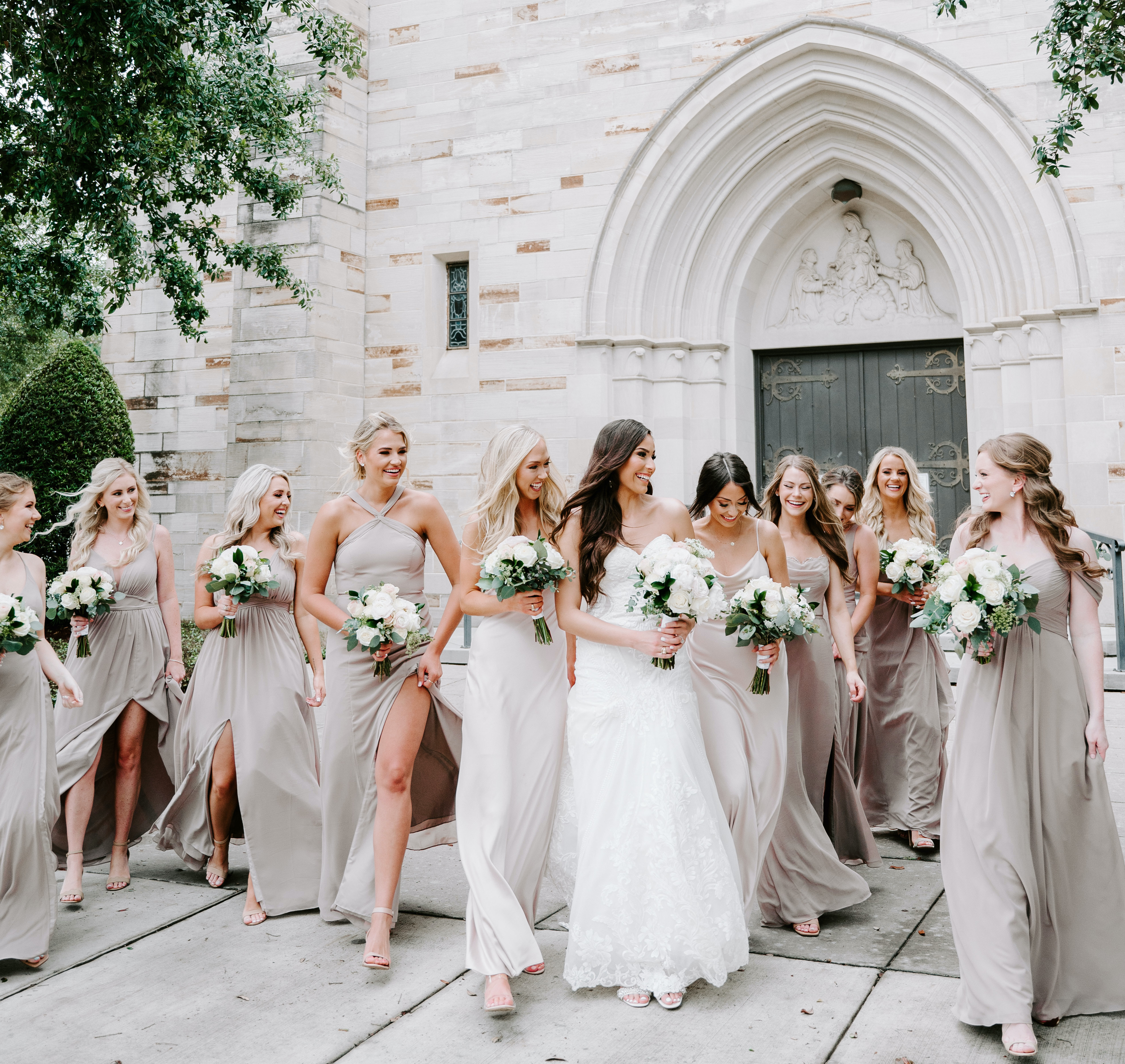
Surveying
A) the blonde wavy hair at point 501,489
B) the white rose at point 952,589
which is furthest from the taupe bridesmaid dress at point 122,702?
the white rose at point 952,589

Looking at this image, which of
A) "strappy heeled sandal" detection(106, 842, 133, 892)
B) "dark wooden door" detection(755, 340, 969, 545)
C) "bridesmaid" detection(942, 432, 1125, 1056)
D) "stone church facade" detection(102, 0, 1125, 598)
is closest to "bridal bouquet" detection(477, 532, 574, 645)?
"bridesmaid" detection(942, 432, 1125, 1056)

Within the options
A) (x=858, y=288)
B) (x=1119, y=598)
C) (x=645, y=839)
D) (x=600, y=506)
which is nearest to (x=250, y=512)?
(x=600, y=506)

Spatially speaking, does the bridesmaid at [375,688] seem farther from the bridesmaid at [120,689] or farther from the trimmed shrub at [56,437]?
the trimmed shrub at [56,437]

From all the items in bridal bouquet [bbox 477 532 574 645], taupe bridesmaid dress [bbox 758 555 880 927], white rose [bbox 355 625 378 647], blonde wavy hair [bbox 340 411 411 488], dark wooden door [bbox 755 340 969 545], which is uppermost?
dark wooden door [bbox 755 340 969 545]

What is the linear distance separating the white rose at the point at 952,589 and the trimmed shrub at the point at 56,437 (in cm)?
997

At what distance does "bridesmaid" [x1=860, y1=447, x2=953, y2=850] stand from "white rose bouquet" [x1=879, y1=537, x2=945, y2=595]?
0.06 meters

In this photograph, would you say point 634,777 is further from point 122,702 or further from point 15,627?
point 122,702

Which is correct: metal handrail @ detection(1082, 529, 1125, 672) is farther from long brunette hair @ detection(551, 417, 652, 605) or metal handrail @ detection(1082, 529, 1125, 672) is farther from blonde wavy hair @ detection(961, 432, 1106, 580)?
long brunette hair @ detection(551, 417, 652, 605)

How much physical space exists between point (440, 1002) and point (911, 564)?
3.26 meters

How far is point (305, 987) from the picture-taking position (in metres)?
3.96

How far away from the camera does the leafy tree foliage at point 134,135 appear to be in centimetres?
663

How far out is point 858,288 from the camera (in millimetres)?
12141

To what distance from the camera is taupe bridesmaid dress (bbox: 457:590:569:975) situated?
3.89m

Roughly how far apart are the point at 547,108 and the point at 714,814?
9.99 meters
